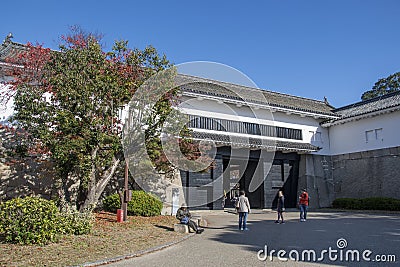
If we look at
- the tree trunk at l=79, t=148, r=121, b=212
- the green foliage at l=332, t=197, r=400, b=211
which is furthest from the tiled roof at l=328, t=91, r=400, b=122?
the tree trunk at l=79, t=148, r=121, b=212

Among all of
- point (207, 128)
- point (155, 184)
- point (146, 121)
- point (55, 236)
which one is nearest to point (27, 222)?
point (55, 236)

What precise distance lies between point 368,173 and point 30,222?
2080 centimetres

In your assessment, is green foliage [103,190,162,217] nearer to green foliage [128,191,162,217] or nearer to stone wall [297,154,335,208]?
green foliage [128,191,162,217]

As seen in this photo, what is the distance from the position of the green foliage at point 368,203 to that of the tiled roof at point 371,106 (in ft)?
18.5

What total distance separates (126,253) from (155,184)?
831 centimetres

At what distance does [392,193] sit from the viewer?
2108cm

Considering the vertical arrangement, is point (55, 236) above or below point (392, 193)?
below

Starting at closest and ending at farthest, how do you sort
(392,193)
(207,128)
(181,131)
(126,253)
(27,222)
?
(126,253) → (27,222) → (181,131) → (207,128) → (392,193)

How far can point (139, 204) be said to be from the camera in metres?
13.9

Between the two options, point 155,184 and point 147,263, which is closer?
point 147,263

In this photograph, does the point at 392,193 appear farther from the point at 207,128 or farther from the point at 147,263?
the point at 147,263

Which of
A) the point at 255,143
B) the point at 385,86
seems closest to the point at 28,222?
the point at 255,143

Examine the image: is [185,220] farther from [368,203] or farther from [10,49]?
[368,203]

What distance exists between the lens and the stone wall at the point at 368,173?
834 inches
